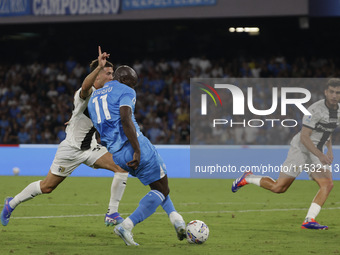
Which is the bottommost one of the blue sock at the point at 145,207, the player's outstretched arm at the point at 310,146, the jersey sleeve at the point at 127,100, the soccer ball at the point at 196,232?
the soccer ball at the point at 196,232

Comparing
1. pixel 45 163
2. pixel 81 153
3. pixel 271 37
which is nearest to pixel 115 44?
pixel 271 37

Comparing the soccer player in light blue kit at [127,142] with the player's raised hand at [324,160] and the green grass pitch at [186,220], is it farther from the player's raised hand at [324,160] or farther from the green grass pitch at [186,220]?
the player's raised hand at [324,160]

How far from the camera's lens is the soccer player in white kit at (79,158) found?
28.3 feet

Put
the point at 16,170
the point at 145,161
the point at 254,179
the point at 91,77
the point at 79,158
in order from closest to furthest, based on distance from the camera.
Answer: the point at 145,161, the point at 91,77, the point at 79,158, the point at 254,179, the point at 16,170

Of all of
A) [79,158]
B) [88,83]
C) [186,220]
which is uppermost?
[88,83]

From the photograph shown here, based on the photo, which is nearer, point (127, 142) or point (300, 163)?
point (127, 142)

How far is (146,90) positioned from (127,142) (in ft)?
54.4

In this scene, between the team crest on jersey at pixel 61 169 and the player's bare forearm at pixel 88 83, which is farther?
the team crest on jersey at pixel 61 169

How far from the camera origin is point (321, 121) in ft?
29.8

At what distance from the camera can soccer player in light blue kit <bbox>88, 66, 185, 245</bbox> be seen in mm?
6957

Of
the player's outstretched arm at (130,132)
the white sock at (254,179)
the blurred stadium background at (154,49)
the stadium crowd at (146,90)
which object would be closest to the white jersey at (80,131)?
the player's outstretched arm at (130,132)

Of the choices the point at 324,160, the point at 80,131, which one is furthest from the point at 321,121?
the point at 80,131

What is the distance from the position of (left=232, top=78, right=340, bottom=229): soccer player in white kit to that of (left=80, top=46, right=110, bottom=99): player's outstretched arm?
2.83 meters

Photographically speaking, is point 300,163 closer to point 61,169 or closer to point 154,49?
point 61,169
